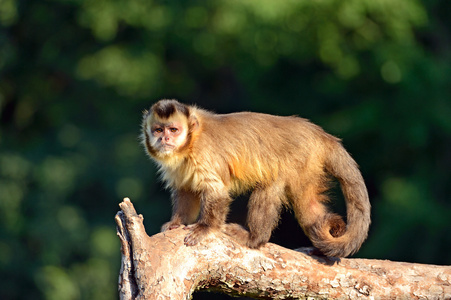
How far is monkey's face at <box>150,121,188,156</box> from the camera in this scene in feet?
22.5

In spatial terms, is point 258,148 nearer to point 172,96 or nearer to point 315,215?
point 315,215

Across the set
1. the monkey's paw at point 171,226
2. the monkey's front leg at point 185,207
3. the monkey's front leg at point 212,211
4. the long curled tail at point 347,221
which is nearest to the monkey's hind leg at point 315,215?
the long curled tail at point 347,221

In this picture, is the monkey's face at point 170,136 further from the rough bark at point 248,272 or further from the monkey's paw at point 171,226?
the rough bark at point 248,272

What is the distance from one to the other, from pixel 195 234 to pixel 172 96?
13.0 metres

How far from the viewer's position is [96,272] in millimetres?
19109

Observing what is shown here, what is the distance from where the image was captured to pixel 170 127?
6.92m

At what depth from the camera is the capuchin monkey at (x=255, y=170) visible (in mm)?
6734

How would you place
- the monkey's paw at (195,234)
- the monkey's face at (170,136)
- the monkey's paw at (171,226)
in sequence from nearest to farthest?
the monkey's paw at (195,234) < the monkey's face at (170,136) < the monkey's paw at (171,226)

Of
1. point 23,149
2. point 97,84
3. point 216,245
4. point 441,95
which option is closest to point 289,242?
point 441,95

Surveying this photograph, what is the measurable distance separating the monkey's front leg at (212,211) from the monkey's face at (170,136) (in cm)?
57

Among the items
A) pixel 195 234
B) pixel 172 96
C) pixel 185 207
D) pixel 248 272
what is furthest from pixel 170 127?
pixel 172 96

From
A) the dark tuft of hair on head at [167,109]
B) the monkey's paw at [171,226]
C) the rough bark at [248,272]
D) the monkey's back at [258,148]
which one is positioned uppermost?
the dark tuft of hair on head at [167,109]

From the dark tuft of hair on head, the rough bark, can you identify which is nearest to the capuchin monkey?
the dark tuft of hair on head

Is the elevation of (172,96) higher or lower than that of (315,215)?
higher
